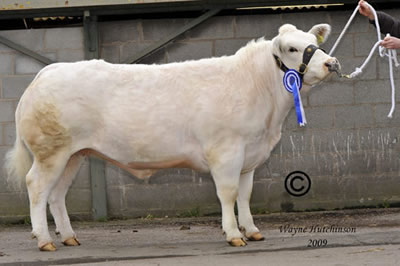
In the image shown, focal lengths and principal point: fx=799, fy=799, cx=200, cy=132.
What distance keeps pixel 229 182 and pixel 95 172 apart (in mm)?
3108

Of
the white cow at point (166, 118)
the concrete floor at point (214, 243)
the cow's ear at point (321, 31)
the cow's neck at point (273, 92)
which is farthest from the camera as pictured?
the cow's ear at point (321, 31)

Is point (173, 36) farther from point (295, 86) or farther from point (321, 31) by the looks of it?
point (295, 86)

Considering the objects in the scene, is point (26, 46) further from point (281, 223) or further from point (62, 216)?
point (281, 223)

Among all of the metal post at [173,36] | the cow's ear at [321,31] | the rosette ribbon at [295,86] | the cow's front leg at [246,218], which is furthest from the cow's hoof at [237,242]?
the metal post at [173,36]

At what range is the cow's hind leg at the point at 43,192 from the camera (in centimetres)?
674

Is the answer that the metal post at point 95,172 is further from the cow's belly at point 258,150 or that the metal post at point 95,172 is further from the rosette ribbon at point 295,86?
the rosette ribbon at point 295,86

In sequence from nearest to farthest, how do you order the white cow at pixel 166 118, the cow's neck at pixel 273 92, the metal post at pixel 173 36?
the white cow at pixel 166 118 < the cow's neck at pixel 273 92 < the metal post at pixel 173 36

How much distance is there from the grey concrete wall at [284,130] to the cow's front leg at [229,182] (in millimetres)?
2763

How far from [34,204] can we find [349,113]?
422 centimetres

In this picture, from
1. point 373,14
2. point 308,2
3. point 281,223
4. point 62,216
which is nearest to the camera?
point 373,14

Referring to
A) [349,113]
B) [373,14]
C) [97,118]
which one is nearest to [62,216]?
[97,118]

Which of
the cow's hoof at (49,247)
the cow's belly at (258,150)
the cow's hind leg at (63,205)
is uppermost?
the cow's belly at (258,150)

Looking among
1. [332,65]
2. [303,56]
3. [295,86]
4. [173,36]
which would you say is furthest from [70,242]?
[173,36]

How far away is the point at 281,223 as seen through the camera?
844cm
